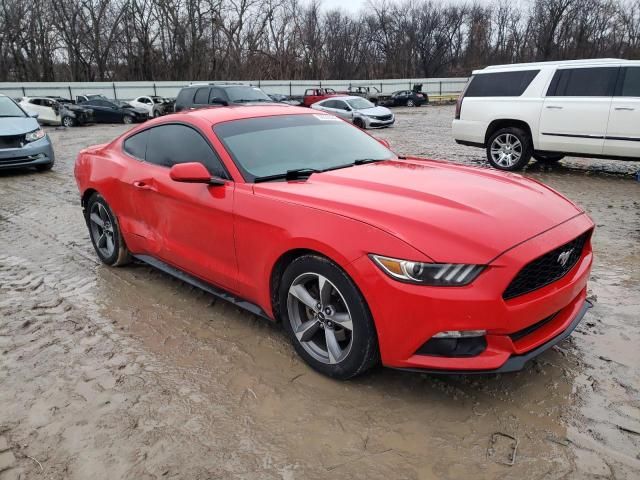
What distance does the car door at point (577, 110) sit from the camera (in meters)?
7.98

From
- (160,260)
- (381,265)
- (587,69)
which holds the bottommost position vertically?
(160,260)

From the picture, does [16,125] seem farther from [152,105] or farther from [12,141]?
[152,105]

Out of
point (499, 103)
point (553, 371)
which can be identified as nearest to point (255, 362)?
point (553, 371)

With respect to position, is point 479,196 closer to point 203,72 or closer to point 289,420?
point 289,420

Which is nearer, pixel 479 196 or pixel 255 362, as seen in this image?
pixel 479 196

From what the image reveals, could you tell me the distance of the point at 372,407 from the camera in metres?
2.70

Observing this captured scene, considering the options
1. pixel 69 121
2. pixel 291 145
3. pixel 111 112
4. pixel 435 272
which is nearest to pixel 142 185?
pixel 291 145

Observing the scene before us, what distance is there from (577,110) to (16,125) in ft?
33.5

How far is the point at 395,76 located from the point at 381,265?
67.8 m

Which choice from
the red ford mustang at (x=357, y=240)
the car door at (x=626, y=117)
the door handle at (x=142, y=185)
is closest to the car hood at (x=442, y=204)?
the red ford mustang at (x=357, y=240)

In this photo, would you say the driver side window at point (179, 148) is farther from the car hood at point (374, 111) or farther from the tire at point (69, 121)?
the tire at point (69, 121)

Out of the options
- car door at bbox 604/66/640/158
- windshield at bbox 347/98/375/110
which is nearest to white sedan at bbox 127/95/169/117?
windshield at bbox 347/98/375/110

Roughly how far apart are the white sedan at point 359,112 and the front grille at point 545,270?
16.2 meters

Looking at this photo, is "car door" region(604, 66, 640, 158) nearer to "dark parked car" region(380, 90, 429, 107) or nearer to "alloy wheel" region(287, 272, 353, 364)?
"alloy wheel" region(287, 272, 353, 364)
